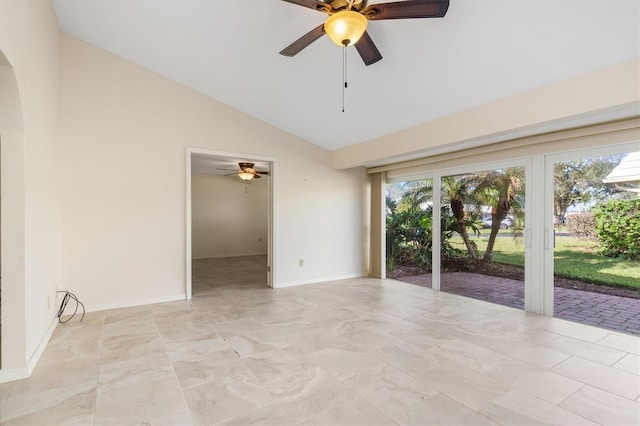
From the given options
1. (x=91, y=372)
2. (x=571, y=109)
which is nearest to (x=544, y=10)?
(x=571, y=109)

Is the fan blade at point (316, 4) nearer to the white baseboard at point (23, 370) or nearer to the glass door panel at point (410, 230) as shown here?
the white baseboard at point (23, 370)

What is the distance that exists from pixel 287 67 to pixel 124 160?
8.02 ft

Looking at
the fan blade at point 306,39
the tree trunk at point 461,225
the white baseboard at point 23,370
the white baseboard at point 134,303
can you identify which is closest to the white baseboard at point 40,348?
the white baseboard at point 23,370

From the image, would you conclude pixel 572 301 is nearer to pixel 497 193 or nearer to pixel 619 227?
pixel 619 227

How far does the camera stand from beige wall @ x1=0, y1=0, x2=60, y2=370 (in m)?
2.27

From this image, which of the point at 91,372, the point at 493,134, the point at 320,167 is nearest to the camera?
the point at 91,372

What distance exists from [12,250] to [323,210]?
4197 millimetres

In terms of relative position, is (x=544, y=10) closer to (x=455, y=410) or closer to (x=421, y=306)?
(x=455, y=410)

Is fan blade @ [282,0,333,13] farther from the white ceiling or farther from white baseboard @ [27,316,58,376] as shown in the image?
white baseboard @ [27,316,58,376]

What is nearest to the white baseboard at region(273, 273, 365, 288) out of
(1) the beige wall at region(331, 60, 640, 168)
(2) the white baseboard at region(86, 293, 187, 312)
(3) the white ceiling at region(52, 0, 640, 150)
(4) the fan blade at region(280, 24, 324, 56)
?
(2) the white baseboard at region(86, 293, 187, 312)

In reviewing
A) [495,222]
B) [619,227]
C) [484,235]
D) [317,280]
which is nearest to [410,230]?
[484,235]

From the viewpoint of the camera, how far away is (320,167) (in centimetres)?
579

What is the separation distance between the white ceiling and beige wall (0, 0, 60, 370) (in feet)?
2.74

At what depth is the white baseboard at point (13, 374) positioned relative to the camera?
2.31m
